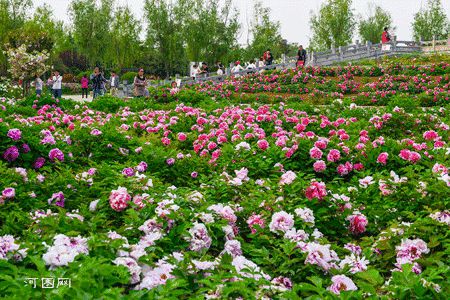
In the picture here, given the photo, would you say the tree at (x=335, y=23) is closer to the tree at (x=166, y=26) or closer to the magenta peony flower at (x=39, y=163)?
the tree at (x=166, y=26)

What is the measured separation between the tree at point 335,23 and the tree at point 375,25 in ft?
29.1

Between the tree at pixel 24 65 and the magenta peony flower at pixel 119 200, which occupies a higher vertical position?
the tree at pixel 24 65

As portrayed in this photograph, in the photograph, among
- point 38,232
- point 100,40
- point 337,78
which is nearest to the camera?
point 38,232

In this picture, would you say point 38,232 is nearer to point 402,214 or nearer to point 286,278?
point 286,278

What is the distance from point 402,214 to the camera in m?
4.09

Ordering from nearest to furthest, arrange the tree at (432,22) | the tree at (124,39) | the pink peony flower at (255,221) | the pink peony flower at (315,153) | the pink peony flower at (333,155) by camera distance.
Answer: the pink peony flower at (255,221), the pink peony flower at (315,153), the pink peony flower at (333,155), the tree at (124,39), the tree at (432,22)

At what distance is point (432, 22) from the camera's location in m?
59.6

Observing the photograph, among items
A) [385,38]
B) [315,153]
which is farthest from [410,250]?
[385,38]

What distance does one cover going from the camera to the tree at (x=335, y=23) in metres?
50.6

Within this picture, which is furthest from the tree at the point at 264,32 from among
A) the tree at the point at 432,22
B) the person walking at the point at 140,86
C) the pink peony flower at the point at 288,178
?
the pink peony flower at the point at 288,178

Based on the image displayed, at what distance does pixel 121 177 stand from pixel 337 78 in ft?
67.5

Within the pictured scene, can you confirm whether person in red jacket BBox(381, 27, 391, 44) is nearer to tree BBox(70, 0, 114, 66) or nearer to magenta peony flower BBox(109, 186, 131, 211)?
tree BBox(70, 0, 114, 66)

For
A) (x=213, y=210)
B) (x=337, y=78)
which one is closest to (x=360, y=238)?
(x=213, y=210)

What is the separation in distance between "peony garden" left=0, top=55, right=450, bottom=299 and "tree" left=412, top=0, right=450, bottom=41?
58.0 m
